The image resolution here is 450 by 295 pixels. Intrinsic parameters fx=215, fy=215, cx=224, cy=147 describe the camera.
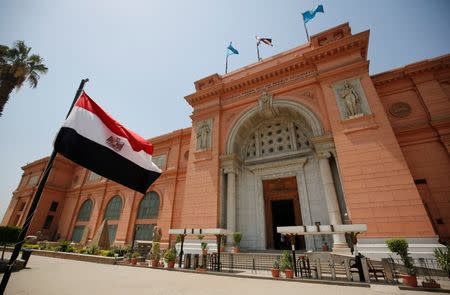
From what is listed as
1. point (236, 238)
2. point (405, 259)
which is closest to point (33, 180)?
point (236, 238)

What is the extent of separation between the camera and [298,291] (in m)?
6.30

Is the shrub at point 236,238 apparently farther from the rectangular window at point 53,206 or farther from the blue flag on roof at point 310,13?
the rectangular window at point 53,206

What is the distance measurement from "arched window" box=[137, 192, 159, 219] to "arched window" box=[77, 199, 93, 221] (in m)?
8.70

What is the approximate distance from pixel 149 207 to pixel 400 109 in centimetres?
2113

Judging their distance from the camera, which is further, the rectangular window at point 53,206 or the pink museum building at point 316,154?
the rectangular window at point 53,206

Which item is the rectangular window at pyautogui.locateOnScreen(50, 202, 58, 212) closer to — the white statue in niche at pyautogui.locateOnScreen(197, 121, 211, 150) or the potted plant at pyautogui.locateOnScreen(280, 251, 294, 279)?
the white statue in niche at pyautogui.locateOnScreen(197, 121, 211, 150)

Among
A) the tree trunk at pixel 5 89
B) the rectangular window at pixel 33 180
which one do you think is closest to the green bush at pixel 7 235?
the tree trunk at pixel 5 89

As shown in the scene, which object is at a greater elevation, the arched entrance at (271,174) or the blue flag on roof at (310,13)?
the blue flag on roof at (310,13)

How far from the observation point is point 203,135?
55.8 feet

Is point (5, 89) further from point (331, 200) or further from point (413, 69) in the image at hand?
point (413, 69)

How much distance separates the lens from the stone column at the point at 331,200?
1022 centimetres

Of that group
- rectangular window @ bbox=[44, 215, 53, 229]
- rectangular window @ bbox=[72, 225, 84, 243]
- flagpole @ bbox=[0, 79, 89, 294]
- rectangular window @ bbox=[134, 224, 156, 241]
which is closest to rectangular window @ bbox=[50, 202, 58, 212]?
rectangular window @ bbox=[44, 215, 53, 229]

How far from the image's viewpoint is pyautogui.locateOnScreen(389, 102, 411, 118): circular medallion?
13.2 m

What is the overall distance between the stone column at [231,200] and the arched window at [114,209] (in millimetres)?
14194
